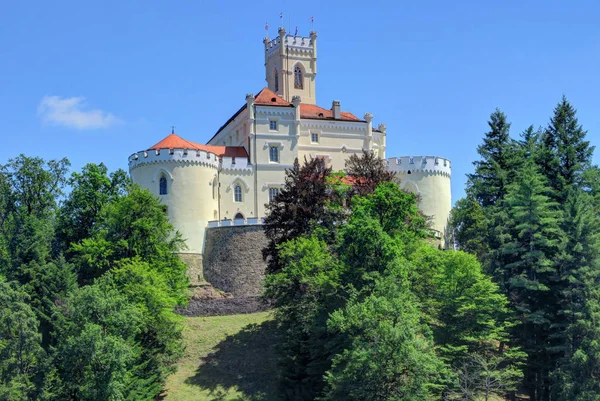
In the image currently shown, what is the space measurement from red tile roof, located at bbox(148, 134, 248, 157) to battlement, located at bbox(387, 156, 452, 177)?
11.9 m

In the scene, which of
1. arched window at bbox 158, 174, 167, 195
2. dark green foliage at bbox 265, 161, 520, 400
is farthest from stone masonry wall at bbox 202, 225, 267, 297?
dark green foliage at bbox 265, 161, 520, 400

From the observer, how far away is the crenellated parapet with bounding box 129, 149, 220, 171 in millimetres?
65375

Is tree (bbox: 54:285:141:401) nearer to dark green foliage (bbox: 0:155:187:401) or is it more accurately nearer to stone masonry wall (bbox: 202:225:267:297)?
dark green foliage (bbox: 0:155:187:401)

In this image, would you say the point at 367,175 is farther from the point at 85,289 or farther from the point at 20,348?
the point at 20,348

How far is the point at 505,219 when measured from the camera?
56094 mm

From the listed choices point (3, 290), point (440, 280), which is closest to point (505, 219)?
point (440, 280)

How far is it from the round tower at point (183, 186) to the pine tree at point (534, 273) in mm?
22275

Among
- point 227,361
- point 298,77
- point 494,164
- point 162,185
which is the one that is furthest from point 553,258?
point 298,77

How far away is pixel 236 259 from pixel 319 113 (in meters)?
15.7

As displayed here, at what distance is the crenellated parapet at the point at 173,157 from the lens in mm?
65375

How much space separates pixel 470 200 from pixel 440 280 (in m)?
19.3

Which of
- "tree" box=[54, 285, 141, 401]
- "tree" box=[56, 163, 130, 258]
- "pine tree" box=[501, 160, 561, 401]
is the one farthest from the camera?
"tree" box=[56, 163, 130, 258]

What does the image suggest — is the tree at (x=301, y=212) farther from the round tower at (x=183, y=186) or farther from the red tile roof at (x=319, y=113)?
the red tile roof at (x=319, y=113)

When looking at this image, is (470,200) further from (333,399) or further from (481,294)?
(333,399)
